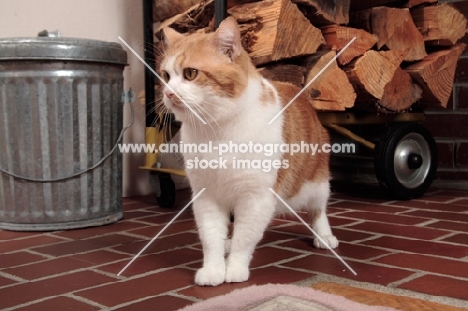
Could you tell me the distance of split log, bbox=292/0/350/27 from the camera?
2.09 m

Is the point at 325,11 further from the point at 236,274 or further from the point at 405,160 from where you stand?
the point at 236,274

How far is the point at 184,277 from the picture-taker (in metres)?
1.48

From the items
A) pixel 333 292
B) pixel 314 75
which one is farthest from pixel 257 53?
pixel 333 292

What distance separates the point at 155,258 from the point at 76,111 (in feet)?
2.42

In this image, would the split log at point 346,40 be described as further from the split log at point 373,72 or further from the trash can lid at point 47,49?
the trash can lid at point 47,49

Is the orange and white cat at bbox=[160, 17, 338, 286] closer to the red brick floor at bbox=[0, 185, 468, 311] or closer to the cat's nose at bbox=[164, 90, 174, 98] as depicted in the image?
the cat's nose at bbox=[164, 90, 174, 98]

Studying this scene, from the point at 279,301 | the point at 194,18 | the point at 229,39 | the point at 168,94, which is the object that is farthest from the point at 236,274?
the point at 194,18

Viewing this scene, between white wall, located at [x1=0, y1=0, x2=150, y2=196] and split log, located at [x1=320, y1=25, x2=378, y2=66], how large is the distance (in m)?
1.02

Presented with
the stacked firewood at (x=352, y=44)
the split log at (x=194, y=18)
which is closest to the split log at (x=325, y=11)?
the stacked firewood at (x=352, y=44)

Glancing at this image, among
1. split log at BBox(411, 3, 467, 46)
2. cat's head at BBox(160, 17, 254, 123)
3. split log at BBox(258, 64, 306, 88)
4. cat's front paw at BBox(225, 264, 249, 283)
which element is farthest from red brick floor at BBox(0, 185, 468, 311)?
split log at BBox(411, 3, 467, 46)

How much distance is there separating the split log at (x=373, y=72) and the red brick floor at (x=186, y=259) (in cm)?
52

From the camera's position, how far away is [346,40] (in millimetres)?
2191

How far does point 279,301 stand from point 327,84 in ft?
3.81

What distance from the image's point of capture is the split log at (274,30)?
196cm
